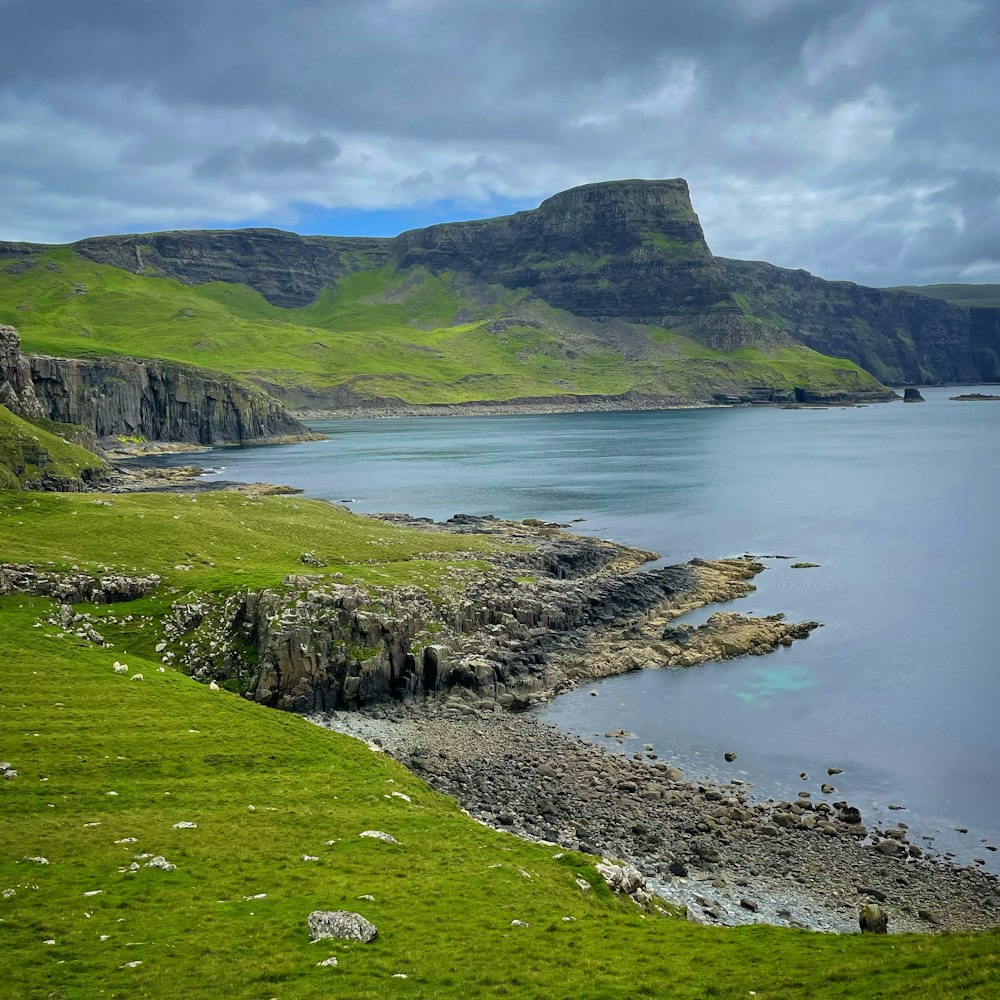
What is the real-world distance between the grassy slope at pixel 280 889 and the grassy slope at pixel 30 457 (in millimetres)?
54780

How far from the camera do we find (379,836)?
91.4 feet

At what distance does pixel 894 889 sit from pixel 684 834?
795cm

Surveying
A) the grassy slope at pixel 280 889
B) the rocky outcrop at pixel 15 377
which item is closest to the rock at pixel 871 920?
the grassy slope at pixel 280 889

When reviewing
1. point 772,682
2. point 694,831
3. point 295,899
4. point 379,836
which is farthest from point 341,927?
point 772,682

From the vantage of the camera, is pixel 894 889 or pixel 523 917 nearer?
pixel 523 917

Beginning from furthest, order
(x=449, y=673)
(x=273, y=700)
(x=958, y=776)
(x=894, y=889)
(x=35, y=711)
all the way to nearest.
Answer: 1. (x=449, y=673)
2. (x=273, y=700)
3. (x=958, y=776)
4. (x=35, y=711)
5. (x=894, y=889)

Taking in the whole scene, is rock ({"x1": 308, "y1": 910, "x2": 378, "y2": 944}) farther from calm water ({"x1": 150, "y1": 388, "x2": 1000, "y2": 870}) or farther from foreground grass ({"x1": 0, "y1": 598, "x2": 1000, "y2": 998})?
calm water ({"x1": 150, "y1": 388, "x2": 1000, "y2": 870})

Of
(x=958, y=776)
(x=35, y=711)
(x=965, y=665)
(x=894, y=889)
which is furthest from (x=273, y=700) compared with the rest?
(x=965, y=665)

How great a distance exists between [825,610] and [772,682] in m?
17.8

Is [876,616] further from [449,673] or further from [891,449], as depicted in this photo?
[891,449]

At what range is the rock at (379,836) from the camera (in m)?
27.6

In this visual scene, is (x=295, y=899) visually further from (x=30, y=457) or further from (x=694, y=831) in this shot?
(x=30, y=457)

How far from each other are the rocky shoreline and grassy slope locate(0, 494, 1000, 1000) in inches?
209

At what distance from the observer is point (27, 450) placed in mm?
92375
